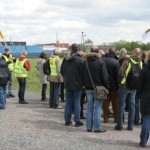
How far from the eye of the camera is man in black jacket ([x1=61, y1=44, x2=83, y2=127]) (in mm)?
10367

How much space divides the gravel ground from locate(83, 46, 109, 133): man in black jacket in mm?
280

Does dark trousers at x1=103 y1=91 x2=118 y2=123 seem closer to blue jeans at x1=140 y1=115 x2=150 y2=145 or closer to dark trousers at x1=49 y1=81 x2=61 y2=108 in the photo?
blue jeans at x1=140 y1=115 x2=150 y2=145

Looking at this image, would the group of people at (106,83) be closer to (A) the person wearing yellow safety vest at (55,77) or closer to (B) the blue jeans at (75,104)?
(B) the blue jeans at (75,104)

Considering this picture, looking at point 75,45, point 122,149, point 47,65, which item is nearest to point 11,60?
point 47,65

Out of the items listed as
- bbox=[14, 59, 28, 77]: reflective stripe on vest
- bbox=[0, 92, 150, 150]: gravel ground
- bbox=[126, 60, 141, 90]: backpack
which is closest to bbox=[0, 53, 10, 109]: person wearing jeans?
bbox=[0, 92, 150, 150]: gravel ground

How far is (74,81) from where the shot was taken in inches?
407

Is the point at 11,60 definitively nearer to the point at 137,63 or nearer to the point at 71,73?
the point at 71,73

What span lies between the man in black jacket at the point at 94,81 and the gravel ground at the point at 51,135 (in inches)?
11.0

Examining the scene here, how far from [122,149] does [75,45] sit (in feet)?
11.4

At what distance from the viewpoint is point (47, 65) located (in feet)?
46.5

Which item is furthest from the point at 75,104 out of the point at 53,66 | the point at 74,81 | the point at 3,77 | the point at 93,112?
the point at 3,77

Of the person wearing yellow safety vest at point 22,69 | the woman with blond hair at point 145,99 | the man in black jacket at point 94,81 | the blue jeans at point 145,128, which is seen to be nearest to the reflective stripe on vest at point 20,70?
the person wearing yellow safety vest at point 22,69

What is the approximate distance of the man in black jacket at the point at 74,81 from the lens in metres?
10.4

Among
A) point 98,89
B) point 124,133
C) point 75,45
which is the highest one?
point 75,45
